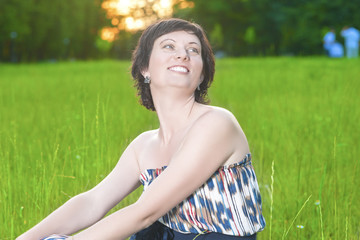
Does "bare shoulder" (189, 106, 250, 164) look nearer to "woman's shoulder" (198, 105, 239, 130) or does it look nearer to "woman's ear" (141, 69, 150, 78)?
"woman's shoulder" (198, 105, 239, 130)

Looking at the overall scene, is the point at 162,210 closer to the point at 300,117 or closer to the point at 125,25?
the point at 300,117

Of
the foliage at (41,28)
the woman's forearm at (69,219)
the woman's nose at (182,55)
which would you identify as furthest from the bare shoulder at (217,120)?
the foliage at (41,28)

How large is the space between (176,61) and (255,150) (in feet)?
7.31

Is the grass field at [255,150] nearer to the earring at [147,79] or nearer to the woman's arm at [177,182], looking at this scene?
the woman's arm at [177,182]

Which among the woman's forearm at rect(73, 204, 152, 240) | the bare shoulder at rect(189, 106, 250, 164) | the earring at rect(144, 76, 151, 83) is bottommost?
the woman's forearm at rect(73, 204, 152, 240)

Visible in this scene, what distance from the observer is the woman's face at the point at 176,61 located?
1896 mm

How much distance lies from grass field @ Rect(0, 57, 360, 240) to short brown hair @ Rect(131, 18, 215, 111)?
362 mm

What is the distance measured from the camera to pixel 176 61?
1.90 m

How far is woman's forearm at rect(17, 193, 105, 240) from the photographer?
6.37 feet

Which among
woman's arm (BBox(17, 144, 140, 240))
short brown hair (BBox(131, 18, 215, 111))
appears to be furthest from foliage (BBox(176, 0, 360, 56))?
woman's arm (BBox(17, 144, 140, 240))

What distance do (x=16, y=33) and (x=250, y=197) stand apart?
2828 centimetres

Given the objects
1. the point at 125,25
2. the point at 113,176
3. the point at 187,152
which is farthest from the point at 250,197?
the point at 125,25

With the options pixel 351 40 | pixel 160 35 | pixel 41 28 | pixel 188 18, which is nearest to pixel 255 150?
pixel 160 35

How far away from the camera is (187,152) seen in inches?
66.4
